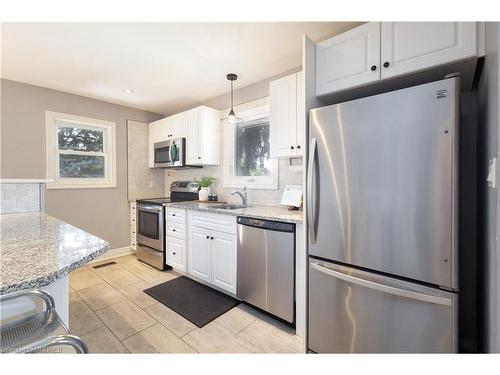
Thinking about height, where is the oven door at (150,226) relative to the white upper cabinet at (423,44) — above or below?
below

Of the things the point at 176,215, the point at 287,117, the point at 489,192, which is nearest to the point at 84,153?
the point at 176,215

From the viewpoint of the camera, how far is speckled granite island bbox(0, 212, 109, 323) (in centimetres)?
68

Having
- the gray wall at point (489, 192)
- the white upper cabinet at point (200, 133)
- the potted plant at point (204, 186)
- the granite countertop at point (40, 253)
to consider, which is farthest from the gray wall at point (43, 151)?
the gray wall at point (489, 192)

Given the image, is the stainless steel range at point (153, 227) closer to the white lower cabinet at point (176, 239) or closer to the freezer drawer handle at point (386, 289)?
the white lower cabinet at point (176, 239)

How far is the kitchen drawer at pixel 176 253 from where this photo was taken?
2.84 metres

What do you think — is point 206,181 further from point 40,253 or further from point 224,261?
point 40,253

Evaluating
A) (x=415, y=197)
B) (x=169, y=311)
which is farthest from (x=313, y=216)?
(x=169, y=311)

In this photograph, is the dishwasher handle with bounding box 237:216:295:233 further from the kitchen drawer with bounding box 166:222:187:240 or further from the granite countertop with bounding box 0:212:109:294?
the granite countertop with bounding box 0:212:109:294

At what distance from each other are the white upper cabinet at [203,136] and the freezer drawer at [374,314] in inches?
83.7

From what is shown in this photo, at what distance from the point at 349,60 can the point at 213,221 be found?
1864 millimetres

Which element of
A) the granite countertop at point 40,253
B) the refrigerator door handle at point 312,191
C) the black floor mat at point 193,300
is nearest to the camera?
the granite countertop at point 40,253

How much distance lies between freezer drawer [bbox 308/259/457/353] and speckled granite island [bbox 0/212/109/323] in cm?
132
